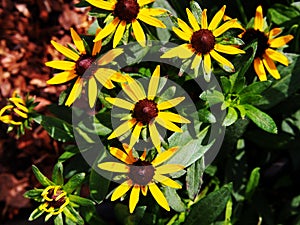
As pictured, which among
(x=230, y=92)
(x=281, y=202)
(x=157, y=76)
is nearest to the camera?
(x=157, y=76)

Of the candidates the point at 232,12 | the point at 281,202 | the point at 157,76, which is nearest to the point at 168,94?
the point at 157,76

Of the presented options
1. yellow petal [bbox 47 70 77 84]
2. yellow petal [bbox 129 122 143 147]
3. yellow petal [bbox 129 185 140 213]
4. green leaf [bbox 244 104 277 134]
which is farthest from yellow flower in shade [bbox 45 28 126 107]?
green leaf [bbox 244 104 277 134]

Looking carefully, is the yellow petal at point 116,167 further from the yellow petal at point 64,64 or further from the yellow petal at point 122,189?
the yellow petal at point 64,64

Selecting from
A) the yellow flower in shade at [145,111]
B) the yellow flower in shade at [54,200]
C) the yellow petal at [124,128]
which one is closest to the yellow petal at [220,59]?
the yellow flower in shade at [145,111]

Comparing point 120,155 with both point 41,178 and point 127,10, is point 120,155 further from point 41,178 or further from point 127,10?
point 127,10


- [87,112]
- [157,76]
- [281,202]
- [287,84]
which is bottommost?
[281,202]

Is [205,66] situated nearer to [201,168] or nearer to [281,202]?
[201,168]

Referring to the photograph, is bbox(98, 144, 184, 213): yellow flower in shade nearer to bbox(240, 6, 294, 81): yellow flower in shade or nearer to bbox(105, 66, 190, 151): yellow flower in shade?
bbox(105, 66, 190, 151): yellow flower in shade
